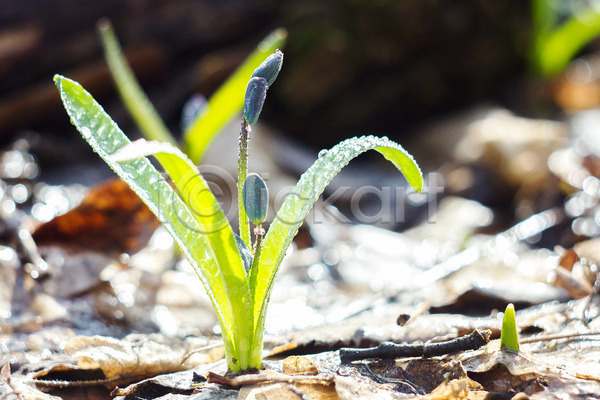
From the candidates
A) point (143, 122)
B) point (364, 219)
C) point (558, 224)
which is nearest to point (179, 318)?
point (143, 122)

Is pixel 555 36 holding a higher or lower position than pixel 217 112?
higher

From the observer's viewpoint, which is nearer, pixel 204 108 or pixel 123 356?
pixel 123 356

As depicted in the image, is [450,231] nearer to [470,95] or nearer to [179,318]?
[179,318]

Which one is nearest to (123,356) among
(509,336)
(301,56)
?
(509,336)

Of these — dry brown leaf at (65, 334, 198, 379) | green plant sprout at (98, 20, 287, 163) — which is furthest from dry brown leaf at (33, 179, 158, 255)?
dry brown leaf at (65, 334, 198, 379)

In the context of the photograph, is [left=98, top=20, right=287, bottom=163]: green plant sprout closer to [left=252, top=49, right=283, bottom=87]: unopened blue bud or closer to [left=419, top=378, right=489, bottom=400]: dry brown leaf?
[left=252, top=49, right=283, bottom=87]: unopened blue bud

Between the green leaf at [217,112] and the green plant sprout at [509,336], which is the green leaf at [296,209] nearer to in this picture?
the green plant sprout at [509,336]

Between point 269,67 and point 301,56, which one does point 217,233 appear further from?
point 301,56
